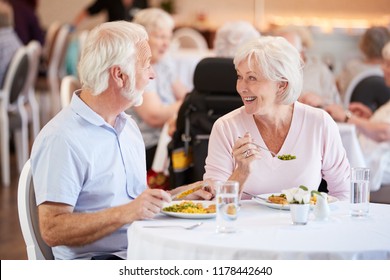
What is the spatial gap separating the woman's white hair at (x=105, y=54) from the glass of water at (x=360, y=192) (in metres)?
0.67

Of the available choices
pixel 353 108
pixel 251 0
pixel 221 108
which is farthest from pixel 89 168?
pixel 251 0

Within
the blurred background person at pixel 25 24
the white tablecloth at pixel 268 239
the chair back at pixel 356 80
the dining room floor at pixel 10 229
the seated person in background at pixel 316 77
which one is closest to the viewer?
the white tablecloth at pixel 268 239

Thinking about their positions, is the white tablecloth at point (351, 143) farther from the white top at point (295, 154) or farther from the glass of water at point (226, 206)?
the glass of water at point (226, 206)

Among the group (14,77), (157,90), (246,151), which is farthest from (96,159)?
(14,77)

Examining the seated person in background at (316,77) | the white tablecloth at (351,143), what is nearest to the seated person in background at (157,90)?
the seated person in background at (316,77)

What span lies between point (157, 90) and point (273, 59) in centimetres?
201

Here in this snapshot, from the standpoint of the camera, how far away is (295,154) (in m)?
2.72

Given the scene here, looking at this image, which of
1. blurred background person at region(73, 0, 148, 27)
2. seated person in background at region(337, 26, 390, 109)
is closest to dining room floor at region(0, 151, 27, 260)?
seated person in background at region(337, 26, 390, 109)

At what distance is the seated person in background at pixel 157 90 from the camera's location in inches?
172

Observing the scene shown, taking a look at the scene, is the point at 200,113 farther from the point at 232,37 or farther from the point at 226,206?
the point at 226,206

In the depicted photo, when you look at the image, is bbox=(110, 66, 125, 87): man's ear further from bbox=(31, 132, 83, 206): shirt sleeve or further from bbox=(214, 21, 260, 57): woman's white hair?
bbox=(214, 21, 260, 57): woman's white hair

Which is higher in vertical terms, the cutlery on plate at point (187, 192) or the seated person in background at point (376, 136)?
the cutlery on plate at point (187, 192)

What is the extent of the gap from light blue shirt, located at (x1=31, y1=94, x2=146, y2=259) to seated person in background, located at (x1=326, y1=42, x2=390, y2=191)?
1.61m
